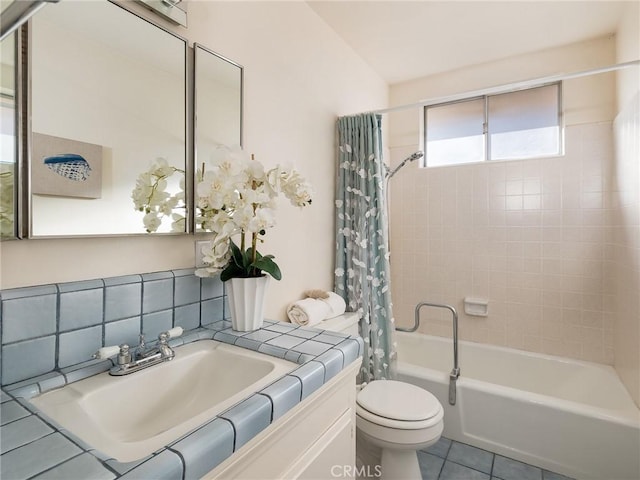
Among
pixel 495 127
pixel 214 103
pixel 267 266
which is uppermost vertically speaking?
pixel 495 127

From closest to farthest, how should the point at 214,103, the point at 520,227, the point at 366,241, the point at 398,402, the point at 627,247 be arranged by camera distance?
the point at 214,103
the point at 398,402
the point at 627,247
the point at 366,241
the point at 520,227

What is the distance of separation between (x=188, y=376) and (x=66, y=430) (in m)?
0.42

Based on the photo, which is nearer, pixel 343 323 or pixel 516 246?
pixel 343 323

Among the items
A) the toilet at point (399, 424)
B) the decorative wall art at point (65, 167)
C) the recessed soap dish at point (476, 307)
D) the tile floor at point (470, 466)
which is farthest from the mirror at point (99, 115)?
the recessed soap dish at point (476, 307)

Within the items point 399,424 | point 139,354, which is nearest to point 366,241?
point 399,424

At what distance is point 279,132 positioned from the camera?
168 centimetres

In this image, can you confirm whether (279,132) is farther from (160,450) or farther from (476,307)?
(476,307)

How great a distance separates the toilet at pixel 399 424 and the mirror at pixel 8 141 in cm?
127

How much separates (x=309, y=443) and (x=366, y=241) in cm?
135

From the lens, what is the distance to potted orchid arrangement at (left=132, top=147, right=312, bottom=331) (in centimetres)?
102

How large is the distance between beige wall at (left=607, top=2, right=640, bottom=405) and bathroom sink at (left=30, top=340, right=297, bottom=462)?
1.97m

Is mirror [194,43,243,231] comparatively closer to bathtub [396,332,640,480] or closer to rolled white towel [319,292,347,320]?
rolled white towel [319,292,347,320]

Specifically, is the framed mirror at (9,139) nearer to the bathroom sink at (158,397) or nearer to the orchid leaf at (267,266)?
the bathroom sink at (158,397)

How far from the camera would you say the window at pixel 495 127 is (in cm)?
248
